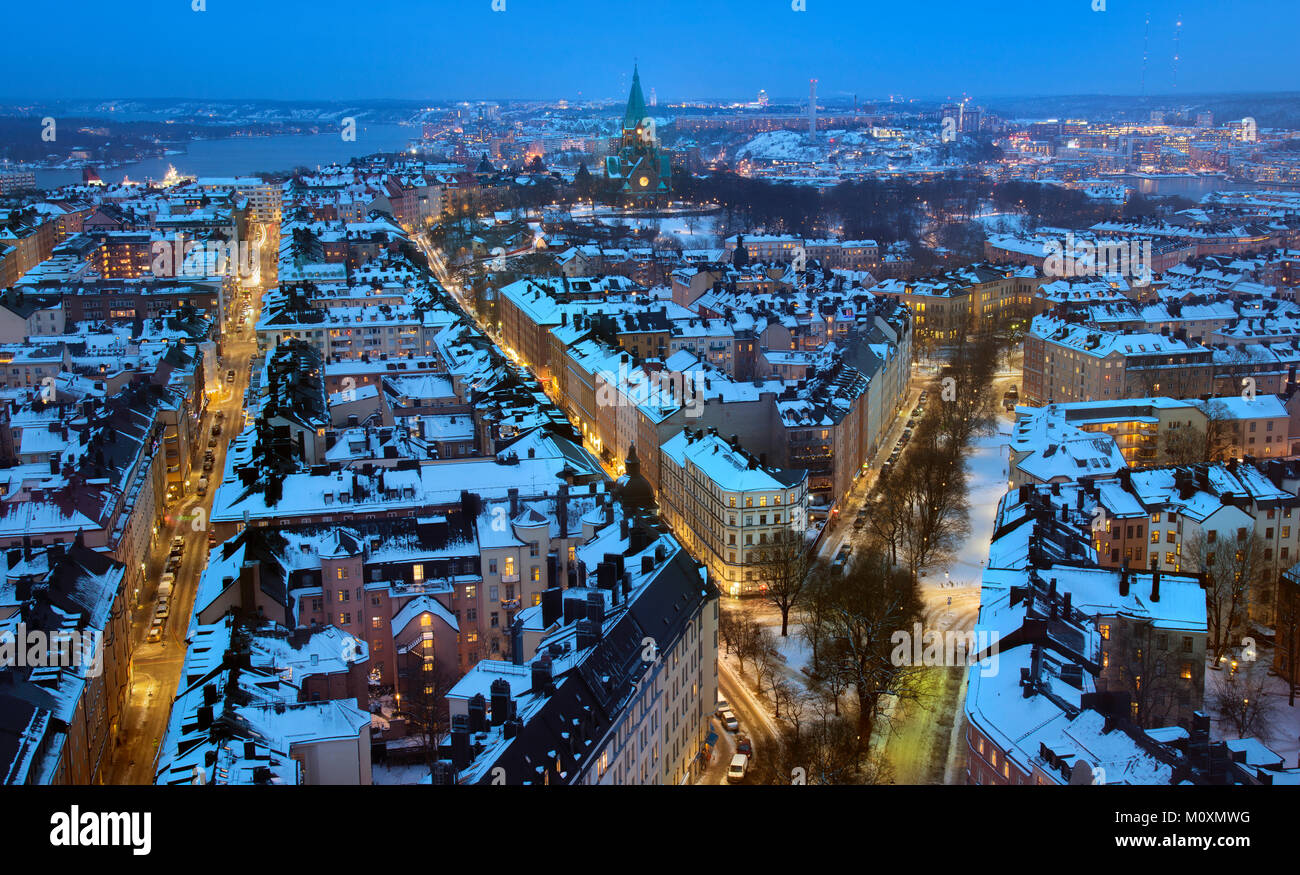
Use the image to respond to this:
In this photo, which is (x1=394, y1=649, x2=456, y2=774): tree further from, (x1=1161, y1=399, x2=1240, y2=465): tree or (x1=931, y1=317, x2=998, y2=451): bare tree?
(x1=1161, y1=399, x2=1240, y2=465): tree

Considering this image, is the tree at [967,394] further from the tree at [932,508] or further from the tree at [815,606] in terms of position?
the tree at [815,606]

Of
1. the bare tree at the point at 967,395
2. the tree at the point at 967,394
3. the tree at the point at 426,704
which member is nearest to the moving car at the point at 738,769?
the tree at the point at 426,704

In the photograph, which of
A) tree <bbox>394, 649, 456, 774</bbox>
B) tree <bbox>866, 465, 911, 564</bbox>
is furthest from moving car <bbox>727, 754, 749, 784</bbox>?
tree <bbox>866, 465, 911, 564</bbox>

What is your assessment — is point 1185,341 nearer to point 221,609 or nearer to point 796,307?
point 796,307

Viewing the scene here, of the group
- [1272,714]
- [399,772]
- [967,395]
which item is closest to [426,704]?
[399,772]

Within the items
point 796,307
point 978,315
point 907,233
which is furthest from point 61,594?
point 907,233

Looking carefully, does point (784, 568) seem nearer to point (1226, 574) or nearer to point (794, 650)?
point (794, 650)
